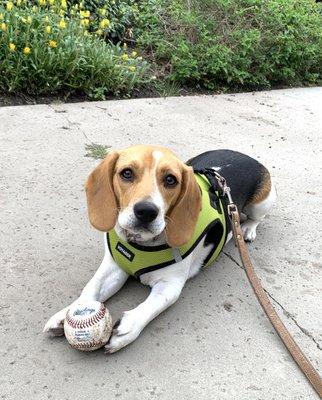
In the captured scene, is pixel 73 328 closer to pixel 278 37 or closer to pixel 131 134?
pixel 131 134

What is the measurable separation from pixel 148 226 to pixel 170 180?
321 mm

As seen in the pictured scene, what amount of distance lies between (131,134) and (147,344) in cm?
295

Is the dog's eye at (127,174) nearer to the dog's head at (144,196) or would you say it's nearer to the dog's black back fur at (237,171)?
the dog's head at (144,196)

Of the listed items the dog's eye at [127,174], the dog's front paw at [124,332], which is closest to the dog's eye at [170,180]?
the dog's eye at [127,174]

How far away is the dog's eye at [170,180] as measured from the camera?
9.21 feet

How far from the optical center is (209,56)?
23.3ft

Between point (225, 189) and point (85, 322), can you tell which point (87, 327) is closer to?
point (85, 322)

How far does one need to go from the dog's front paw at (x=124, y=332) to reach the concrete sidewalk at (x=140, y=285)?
0.24 feet

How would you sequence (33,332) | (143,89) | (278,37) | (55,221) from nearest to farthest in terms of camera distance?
(33,332), (55,221), (143,89), (278,37)

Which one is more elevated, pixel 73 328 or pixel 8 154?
pixel 73 328

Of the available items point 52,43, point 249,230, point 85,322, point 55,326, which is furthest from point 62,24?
point 85,322

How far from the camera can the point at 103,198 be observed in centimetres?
285

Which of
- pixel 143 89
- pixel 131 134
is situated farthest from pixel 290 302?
pixel 143 89

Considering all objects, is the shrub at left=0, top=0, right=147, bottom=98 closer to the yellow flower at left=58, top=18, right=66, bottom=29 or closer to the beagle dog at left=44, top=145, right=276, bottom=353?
the yellow flower at left=58, top=18, right=66, bottom=29
